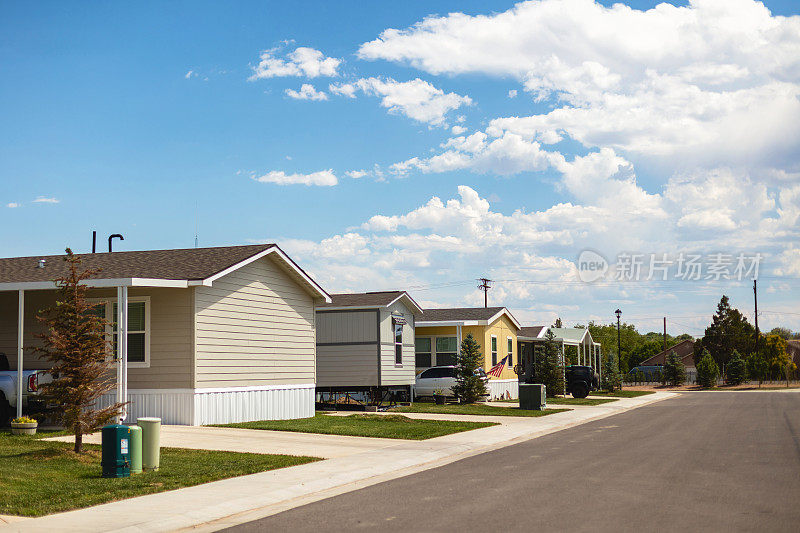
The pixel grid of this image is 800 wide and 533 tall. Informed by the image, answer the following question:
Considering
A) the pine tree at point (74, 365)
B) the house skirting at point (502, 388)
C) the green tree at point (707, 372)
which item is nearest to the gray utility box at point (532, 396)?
the house skirting at point (502, 388)

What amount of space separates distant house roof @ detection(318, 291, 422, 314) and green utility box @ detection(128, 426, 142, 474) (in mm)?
17762

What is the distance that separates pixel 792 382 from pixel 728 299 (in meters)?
8.98

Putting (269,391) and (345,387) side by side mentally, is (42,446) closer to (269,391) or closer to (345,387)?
(269,391)

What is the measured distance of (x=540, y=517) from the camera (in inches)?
364

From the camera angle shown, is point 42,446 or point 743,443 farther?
point 743,443

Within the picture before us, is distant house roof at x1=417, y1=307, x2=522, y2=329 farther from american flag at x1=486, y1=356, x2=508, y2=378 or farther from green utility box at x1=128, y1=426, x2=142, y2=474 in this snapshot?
green utility box at x1=128, y1=426, x2=142, y2=474

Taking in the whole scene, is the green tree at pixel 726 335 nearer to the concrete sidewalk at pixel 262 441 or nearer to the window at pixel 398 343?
the window at pixel 398 343

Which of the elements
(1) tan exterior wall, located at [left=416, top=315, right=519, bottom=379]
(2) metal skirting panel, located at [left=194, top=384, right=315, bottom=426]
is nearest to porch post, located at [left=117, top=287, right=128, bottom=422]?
(2) metal skirting panel, located at [left=194, top=384, right=315, bottom=426]

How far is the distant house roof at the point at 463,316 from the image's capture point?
127 ft

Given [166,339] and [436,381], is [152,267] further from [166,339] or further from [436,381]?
[436,381]

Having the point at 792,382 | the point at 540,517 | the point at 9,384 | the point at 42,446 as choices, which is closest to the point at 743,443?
the point at 540,517

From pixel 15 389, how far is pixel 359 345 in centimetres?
1475

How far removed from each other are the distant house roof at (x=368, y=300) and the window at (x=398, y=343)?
1.19 m

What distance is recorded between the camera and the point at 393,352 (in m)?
32.6
